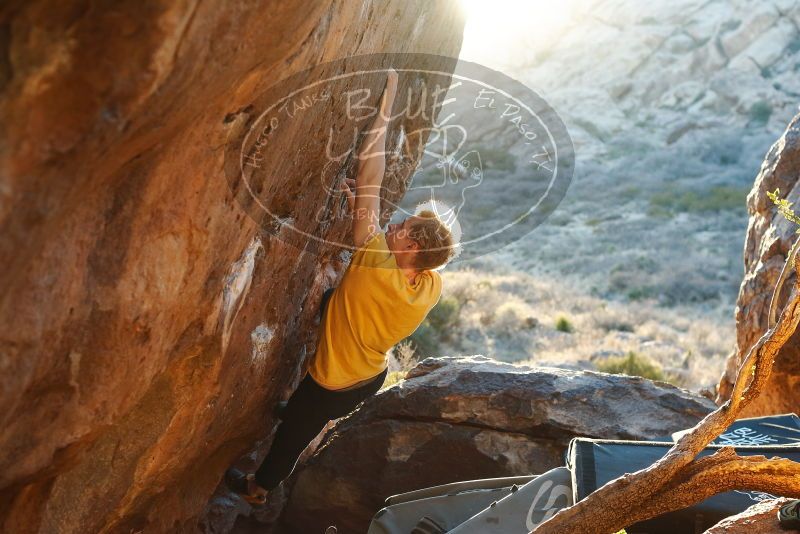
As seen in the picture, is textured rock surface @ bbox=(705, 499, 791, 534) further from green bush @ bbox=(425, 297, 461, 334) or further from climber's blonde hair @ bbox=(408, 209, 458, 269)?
green bush @ bbox=(425, 297, 461, 334)

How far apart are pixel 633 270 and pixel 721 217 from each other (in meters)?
4.46

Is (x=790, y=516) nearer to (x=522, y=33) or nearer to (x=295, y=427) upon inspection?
(x=295, y=427)

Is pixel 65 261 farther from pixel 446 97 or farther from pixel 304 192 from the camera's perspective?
pixel 446 97

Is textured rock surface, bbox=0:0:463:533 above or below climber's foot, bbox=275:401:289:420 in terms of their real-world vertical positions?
above

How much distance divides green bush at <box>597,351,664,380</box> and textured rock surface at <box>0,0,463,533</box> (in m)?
7.76

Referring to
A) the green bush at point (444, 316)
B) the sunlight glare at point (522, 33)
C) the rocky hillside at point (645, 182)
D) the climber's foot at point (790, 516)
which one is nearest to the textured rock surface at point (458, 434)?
the climber's foot at point (790, 516)

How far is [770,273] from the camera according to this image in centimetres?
530

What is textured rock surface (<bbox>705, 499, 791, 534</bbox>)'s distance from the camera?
2.83 m

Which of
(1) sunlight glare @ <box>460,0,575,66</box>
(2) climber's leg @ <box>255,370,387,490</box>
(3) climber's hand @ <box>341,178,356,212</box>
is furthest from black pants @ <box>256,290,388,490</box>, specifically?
(1) sunlight glare @ <box>460,0,575,66</box>

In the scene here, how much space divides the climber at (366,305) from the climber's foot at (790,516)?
1622mm

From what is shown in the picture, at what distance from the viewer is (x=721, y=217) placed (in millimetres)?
20781

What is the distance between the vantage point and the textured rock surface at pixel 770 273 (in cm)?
519

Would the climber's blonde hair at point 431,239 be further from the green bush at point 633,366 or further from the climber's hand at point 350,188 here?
the green bush at point 633,366

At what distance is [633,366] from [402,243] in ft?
27.1
